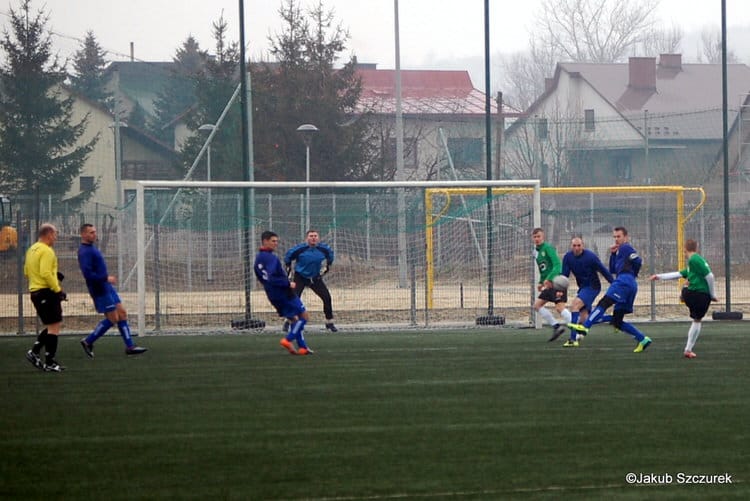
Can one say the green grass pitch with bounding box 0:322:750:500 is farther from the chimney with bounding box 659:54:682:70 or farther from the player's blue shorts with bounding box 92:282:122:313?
the chimney with bounding box 659:54:682:70

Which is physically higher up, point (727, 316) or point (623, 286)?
point (623, 286)

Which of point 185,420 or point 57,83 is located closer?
point 185,420

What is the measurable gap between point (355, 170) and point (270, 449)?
3419 cm

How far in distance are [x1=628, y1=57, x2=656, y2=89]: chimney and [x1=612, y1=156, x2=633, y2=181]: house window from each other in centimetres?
1049

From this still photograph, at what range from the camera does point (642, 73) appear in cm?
6612

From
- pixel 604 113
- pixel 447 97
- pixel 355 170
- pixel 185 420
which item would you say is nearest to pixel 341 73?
pixel 355 170

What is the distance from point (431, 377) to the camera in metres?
14.8

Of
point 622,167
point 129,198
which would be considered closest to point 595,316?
point 129,198

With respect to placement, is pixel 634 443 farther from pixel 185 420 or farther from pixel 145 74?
pixel 145 74

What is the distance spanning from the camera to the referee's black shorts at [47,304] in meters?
15.7

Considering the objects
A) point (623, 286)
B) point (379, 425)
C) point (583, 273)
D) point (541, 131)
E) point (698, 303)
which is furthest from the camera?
point (541, 131)

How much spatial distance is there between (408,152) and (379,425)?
38871 millimetres

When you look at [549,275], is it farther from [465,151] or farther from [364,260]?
[465,151]
